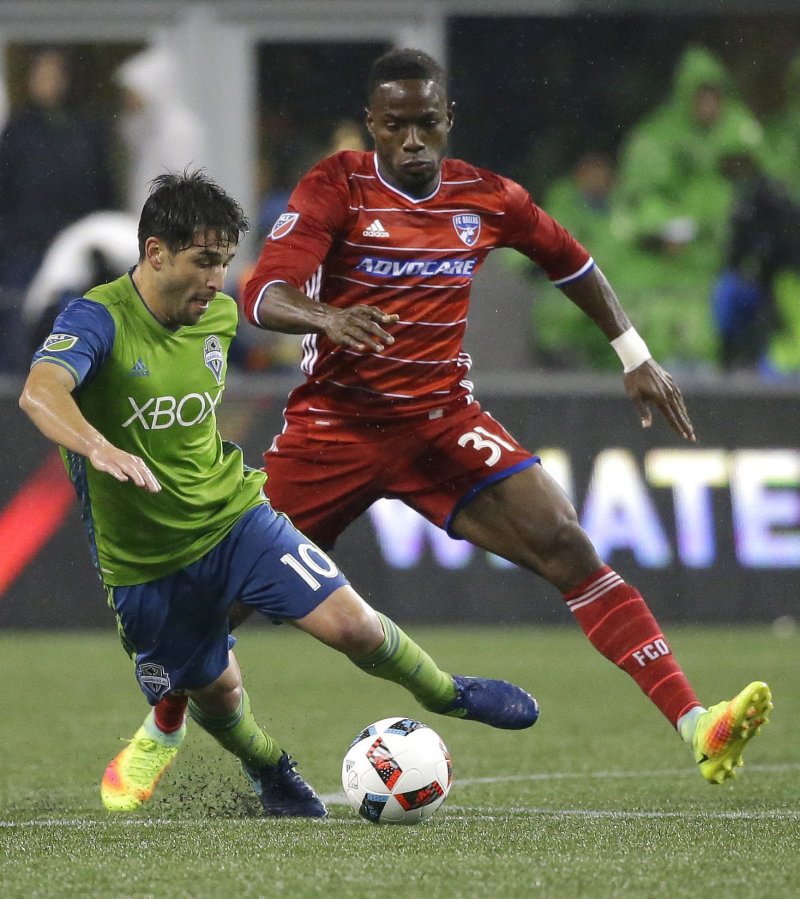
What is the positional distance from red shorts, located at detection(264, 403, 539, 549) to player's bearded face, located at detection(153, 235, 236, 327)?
3.61 feet

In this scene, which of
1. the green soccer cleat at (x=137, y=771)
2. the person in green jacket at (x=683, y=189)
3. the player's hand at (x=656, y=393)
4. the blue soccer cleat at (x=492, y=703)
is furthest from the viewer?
the person in green jacket at (x=683, y=189)

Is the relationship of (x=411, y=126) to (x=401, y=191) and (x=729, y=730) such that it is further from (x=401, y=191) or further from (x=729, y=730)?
(x=729, y=730)

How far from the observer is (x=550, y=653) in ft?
33.1

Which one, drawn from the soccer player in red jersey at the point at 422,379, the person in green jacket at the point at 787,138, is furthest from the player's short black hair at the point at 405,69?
the person in green jacket at the point at 787,138

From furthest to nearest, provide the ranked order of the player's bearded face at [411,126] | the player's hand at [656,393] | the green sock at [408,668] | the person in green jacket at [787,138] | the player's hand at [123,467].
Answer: the person in green jacket at [787,138] < the player's hand at [656,393] < the player's bearded face at [411,126] < the green sock at [408,668] < the player's hand at [123,467]

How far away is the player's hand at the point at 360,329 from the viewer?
5.10 m

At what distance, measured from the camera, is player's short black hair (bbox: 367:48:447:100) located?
5828 millimetres

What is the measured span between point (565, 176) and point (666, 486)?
3.72 metres

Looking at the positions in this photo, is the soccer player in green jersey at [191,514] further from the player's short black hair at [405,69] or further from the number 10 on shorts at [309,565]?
the player's short black hair at [405,69]

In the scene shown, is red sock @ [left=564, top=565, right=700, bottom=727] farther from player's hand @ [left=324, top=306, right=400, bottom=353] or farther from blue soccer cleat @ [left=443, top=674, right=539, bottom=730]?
player's hand @ [left=324, top=306, right=400, bottom=353]

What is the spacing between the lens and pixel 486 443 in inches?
237

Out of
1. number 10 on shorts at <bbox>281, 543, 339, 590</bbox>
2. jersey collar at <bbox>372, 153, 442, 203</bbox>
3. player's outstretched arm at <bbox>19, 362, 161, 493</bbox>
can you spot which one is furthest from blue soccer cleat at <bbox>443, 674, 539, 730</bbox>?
jersey collar at <bbox>372, 153, 442, 203</bbox>

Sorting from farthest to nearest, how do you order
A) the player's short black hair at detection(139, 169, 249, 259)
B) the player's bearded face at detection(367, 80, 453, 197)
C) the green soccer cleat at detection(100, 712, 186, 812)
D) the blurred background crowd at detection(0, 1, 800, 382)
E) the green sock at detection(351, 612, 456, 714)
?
the blurred background crowd at detection(0, 1, 800, 382), the player's bearded face at detection(367, 80, 453, 197), the green soccer cleat at detection(100, 712, 186, 812), the green sock at detection(351, 612, 456, 714), the player's short black hair at detection(139, 169, 249, 259)

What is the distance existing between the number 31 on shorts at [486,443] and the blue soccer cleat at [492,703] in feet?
2.59
